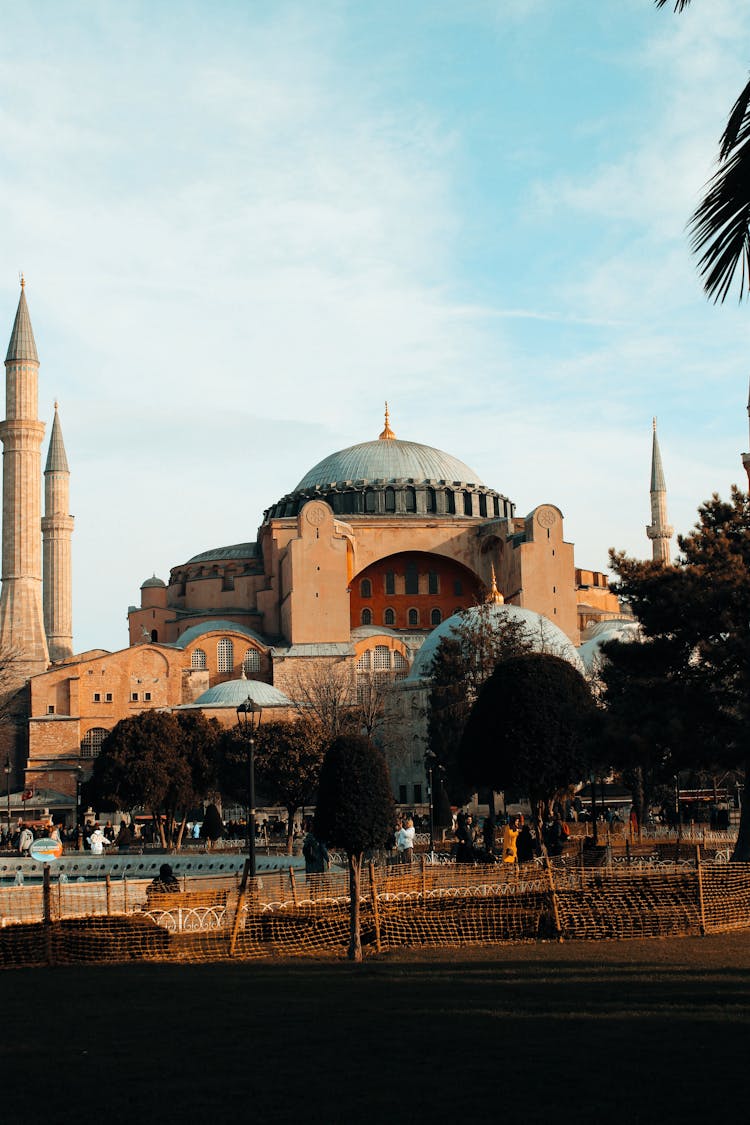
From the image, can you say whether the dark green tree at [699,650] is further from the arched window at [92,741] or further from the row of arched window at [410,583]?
the row of arched window at [410,583]

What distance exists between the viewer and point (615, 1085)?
614cm

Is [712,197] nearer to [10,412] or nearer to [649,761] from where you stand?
[649,761]

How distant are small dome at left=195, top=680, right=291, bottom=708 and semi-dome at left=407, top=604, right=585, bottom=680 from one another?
4.83 meters

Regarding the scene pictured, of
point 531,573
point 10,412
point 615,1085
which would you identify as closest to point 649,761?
point 615,1085

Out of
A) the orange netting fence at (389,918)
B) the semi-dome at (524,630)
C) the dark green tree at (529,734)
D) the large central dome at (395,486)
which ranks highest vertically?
the large central dome at (395,486)

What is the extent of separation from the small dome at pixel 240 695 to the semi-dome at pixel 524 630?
15.9 feet

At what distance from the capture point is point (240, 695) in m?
49.9

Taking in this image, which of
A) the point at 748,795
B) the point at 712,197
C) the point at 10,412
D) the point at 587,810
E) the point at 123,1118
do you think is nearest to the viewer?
the point at 712,197

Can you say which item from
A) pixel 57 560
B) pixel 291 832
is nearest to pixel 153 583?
pixel 57 560

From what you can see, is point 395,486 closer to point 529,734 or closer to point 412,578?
point 412,578

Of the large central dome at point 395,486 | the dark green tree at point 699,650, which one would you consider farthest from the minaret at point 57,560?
the dark green tree at point 699,650

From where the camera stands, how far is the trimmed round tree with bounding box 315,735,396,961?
11711 millimetres

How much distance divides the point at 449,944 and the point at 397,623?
46.2m

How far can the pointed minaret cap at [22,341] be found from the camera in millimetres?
53125
